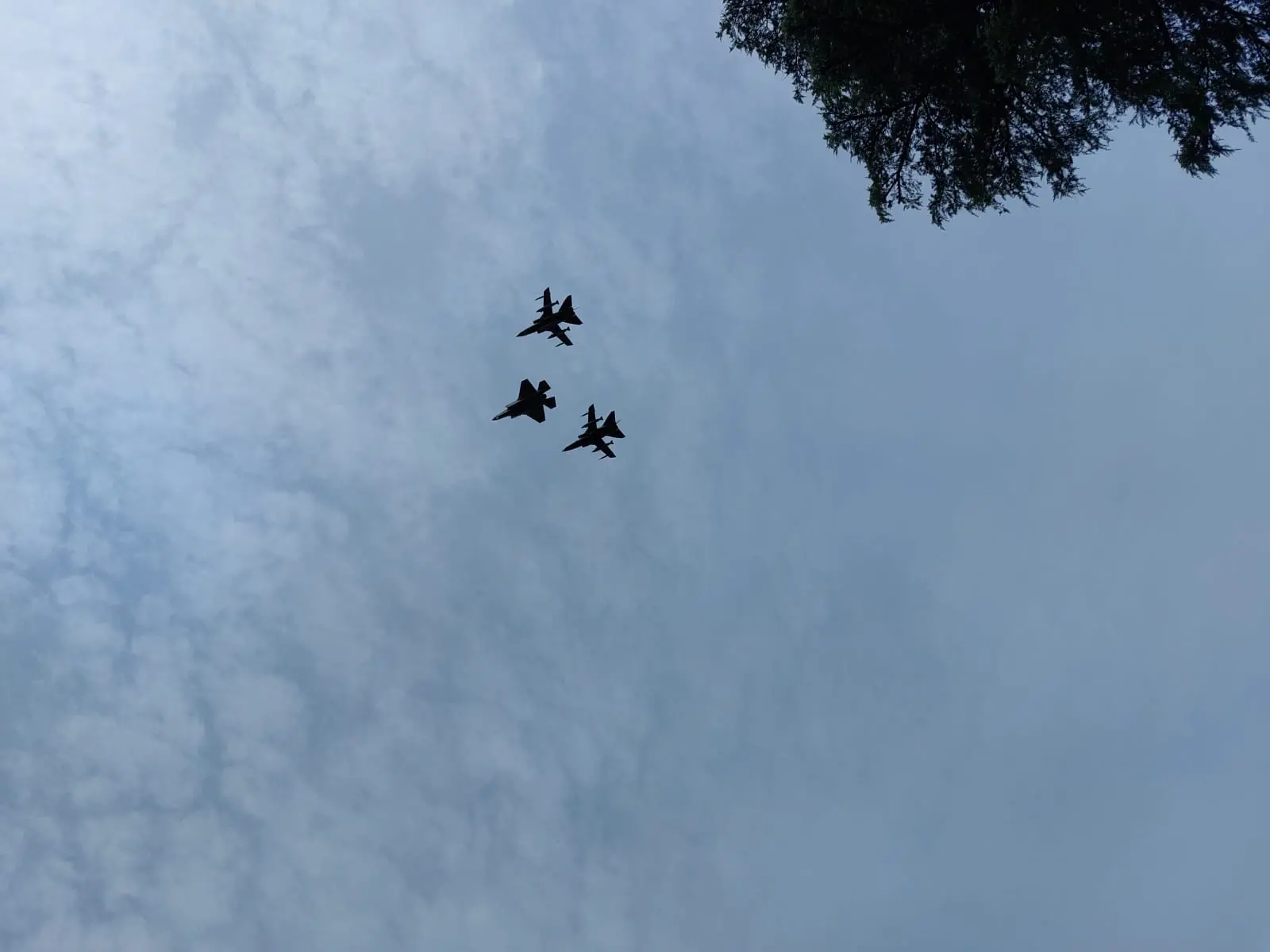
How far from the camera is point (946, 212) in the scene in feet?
70.5

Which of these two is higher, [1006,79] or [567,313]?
[567,313]

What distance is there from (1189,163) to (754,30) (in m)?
11.5

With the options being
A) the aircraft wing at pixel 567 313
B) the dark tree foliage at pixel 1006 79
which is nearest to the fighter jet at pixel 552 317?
the aircraft wing at pixel 567 313

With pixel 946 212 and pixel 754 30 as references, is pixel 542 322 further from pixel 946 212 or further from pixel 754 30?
pixel 946 212

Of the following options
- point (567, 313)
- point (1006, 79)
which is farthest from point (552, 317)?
point (1006, 79)

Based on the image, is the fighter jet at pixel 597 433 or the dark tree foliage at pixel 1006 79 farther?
the fighter jet at pixel 597 433

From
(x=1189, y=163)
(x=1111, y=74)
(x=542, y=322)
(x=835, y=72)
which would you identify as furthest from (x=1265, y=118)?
(x=542, y=322)

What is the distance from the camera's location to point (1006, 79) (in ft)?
55.7

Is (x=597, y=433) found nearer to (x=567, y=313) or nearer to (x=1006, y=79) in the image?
(x=567, y=313)

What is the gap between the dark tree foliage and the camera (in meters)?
17.4

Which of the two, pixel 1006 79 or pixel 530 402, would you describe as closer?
pixel 1006 79

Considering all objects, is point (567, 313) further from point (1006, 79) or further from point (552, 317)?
point (1006, 79)

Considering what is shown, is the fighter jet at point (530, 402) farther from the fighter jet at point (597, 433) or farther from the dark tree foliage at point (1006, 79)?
the dark tree foliage at point (1006, 79)

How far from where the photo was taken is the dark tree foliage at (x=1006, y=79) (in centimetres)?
1739
